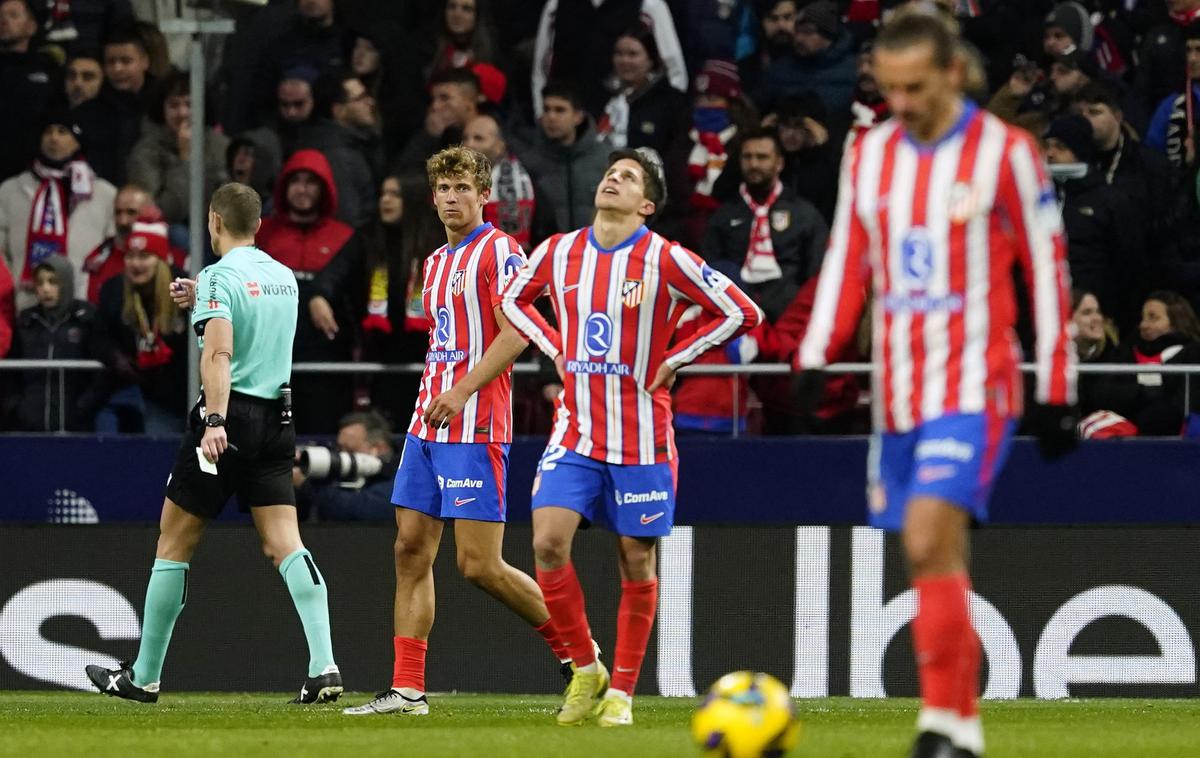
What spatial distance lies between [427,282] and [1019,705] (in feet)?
11.1

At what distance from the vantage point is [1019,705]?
31.6 feet

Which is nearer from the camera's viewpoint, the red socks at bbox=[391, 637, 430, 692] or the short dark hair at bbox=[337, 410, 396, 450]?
the red socks at bbox=[391, 637, 430, 692]

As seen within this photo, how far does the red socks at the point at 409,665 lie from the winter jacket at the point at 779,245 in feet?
13.3

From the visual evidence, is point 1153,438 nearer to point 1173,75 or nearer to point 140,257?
point 1173,75

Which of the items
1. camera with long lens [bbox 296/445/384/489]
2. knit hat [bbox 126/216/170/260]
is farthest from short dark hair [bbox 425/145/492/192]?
knit hat [bbox 126/216/170/260]

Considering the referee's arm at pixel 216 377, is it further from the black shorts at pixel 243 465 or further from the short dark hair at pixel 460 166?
the short dark hair at pixel 460 166

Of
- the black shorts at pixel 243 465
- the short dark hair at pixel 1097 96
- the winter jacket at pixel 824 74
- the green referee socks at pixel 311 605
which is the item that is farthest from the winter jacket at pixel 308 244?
the short dark hair at pixel 1097 96

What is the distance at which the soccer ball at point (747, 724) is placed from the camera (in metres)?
5.73

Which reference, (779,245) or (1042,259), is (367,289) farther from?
(1042,259)

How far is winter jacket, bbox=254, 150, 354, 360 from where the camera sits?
12.3 m

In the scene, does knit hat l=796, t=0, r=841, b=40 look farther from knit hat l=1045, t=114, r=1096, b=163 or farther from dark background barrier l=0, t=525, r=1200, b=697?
dark background barrier l=0, t=525, r=1200, b=697

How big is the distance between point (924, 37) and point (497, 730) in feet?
10.7

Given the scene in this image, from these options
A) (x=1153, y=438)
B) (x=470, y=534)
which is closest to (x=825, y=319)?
(x=470, y=534)

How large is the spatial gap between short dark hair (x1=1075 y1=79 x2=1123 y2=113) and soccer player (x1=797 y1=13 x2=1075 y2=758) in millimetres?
6986
